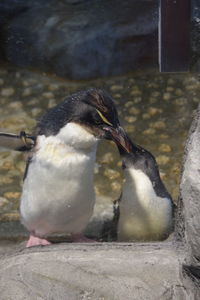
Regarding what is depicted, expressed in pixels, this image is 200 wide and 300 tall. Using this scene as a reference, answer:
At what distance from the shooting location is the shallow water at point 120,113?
3137mm

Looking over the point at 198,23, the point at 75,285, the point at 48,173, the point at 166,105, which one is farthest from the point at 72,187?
the point at 198,23

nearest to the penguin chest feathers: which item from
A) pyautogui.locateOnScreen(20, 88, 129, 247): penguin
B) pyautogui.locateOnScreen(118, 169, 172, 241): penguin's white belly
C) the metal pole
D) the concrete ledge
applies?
pyautogui.locateOnScreen(20, 88, 129, 247): penguin

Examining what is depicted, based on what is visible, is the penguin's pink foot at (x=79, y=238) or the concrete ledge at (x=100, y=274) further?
the penguin's pink foot at (x=79, y=238)

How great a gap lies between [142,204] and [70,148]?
43cm

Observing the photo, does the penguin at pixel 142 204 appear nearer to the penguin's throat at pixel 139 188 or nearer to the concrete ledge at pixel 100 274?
the penguin's throat at pixel 139 188

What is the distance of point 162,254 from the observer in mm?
1722

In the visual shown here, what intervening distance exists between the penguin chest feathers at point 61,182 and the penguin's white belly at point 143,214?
0.54 ft

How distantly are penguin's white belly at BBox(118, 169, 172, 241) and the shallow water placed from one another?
0.52m

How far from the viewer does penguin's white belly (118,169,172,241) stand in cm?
237

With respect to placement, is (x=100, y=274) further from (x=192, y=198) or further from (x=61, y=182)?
(x=61, y=182)

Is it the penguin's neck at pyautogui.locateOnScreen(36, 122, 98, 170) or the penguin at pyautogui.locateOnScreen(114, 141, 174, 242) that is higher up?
the penguin's neck at pyautogui.locateOnScreen(36, 122, 98, 170)

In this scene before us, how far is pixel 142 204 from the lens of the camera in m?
2.37

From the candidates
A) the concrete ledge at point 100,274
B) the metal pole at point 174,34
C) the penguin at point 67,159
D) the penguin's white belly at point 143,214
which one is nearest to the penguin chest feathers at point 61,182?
the penguin at point 67,159

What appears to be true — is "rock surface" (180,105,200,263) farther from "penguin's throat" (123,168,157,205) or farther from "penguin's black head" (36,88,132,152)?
"penguin's throat" (123,168,157,205)
